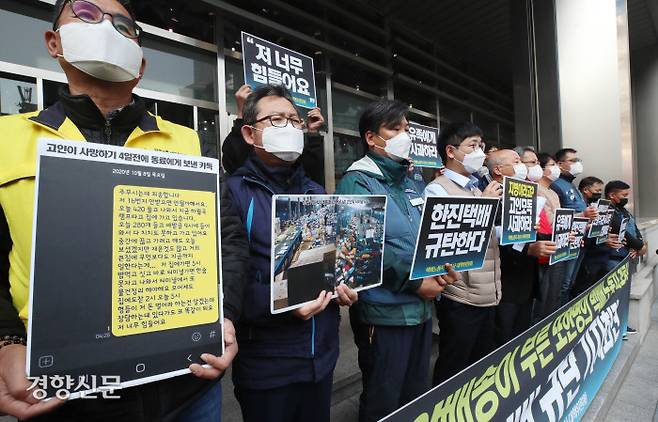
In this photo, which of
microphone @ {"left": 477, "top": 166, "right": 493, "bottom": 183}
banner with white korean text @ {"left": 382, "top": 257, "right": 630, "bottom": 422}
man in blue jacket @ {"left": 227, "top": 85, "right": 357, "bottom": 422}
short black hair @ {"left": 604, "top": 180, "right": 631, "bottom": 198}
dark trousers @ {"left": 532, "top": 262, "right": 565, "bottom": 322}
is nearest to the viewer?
banner with white korean text @ {"left": 382, "top": 257, "right": 630, "bottom": 422}

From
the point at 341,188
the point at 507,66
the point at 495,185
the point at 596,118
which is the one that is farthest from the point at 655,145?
the point at 341,188

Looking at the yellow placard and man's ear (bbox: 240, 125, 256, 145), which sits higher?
man's ear (bbox: 240, 125, 256, 145)

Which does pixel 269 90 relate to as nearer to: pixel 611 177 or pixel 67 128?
pixel 67 128

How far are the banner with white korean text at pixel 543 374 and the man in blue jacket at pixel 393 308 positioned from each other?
42 cm

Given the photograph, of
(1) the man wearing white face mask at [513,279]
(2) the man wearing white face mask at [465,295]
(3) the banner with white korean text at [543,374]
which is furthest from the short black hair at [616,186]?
(2) the man wearing white face mask at [465,295]

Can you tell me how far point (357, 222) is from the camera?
1346 millimetres

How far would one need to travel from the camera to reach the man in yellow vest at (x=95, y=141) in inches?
32.2

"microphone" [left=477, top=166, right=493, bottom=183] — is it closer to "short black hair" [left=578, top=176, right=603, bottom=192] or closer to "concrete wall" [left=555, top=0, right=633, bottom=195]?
"short black hair" [left=578, top=176, right=603, bottom=192]

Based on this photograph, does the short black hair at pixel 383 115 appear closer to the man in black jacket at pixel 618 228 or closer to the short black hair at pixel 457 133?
the short black hair at pixel 457 133

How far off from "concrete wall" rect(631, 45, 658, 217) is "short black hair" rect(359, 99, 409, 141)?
41.0ft

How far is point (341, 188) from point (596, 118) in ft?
17.9

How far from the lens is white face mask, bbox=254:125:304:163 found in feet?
4.78

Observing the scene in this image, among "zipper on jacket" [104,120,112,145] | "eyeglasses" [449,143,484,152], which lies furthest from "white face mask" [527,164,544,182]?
"zipper on jacket" [104,120,112,145]

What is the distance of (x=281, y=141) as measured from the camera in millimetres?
1460
